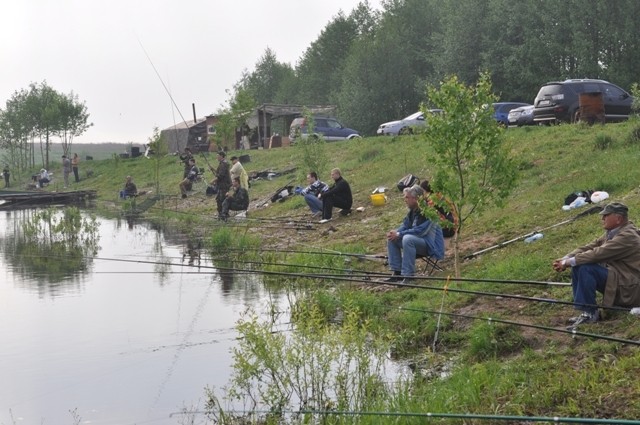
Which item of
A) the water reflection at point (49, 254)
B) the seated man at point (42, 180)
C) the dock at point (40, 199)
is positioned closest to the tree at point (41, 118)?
the seated man at point (42, 180)

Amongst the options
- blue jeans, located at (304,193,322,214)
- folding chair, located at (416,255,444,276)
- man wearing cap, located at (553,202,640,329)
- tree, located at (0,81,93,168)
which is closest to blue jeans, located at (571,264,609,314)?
man wearing cap, located at (553,202,640,329)

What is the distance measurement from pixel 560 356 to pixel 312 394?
2.10 m

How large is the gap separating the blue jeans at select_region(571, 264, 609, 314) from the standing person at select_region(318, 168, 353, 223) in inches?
436

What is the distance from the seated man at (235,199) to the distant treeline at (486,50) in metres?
25.3

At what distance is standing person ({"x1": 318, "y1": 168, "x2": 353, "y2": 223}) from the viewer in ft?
65.5

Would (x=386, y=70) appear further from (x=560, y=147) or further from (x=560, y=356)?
(x=560, y=356)

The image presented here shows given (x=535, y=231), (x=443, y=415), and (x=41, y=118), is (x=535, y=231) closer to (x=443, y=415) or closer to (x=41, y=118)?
(x=443, y=415)

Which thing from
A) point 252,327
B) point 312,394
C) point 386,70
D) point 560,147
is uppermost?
point 386,70

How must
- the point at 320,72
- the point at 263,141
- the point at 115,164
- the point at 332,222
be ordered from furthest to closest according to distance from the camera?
1. the point at 320,72
2. the point at 115,164
3. the point at 263,141
4. the point at 332,222

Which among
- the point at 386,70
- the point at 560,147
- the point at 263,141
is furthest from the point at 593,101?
the point at 386,70

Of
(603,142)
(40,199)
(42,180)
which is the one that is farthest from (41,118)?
(603,142)

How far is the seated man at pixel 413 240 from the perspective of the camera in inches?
491

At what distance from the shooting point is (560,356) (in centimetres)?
835

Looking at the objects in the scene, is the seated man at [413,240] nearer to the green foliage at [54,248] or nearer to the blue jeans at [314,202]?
the green foliage at [54,248]
